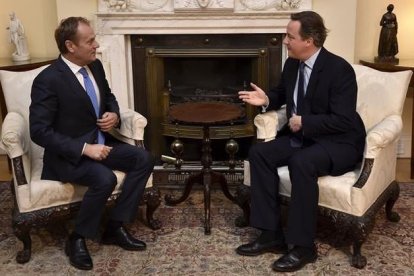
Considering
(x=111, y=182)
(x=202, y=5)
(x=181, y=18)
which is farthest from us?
(x=181, y=18)

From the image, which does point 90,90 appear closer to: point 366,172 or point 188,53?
point 188,53

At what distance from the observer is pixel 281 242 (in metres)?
2.75

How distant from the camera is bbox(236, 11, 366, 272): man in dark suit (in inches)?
101

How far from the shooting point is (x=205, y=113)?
2994 millimetres

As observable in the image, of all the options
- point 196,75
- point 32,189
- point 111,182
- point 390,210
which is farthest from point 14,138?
point 390,210

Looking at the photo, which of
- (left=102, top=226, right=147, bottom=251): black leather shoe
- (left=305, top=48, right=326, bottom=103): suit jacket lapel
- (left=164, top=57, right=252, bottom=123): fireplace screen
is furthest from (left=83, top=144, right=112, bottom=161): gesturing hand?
(left=164, top=57, right=252, bottom=123): fireplace screen

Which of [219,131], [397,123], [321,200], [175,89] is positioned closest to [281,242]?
[321,200]

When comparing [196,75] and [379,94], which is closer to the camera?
[379,94]

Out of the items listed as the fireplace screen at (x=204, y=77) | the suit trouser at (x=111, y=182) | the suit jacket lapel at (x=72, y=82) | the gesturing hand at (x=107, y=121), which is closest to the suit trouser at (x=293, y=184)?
the suit trouser at (x=111, y=182)

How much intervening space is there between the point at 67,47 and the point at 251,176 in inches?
42.6

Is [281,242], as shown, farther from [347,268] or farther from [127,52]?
[127,52]

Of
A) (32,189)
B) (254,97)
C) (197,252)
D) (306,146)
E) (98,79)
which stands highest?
(98,79)

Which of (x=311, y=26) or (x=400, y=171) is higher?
(x=311, y=26)

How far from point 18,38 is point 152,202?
1.70 m
